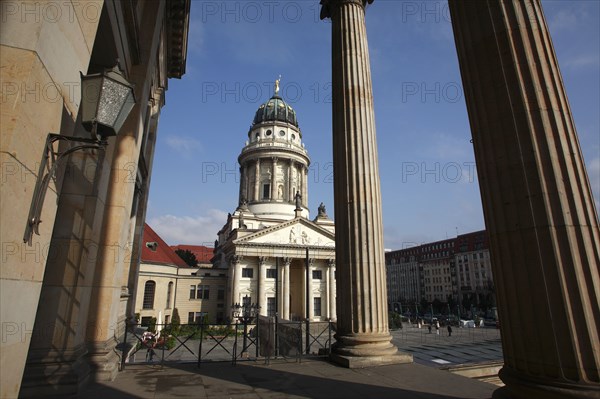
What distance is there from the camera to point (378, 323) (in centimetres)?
865

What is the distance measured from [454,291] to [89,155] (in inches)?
3947

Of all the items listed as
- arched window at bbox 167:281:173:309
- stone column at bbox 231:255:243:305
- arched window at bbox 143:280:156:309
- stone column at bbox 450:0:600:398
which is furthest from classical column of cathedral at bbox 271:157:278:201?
stone column at bbox 450:0:600:398

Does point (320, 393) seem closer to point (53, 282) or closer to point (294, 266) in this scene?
point (53, 282)

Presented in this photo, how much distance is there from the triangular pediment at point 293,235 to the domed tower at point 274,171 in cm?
495

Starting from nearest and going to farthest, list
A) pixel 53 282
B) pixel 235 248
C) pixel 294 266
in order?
pixel 53 282 → pixel 235 248 → pixel 294 266

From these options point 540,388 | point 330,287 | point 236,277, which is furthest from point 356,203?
point 330,287

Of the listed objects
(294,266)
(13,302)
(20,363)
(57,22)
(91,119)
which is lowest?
(20,363)

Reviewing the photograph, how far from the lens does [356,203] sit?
30.9ft

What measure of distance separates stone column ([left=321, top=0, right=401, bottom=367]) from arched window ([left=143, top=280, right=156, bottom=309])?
43429 millimetres

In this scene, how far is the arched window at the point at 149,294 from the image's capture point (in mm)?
46138

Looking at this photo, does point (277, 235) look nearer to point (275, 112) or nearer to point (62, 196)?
point (275, 112)

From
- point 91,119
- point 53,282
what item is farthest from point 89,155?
point 91,119

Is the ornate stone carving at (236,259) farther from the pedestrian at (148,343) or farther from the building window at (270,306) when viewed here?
the pedestrian at (148,343)

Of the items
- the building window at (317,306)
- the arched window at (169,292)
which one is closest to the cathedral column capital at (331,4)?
the arched window at (169,292)
